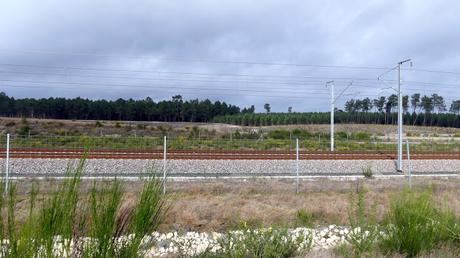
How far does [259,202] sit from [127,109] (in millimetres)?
57786

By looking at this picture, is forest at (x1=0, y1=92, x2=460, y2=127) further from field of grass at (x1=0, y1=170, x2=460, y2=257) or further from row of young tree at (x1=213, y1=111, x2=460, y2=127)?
field of grass at (x1=0, y1=170, x2=460, y2=257)

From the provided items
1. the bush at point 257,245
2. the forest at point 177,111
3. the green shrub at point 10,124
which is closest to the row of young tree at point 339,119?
the forest at point 177,111

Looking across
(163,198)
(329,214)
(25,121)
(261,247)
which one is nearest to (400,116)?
(329,214)

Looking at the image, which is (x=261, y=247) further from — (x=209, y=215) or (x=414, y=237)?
(x=209, y=215)

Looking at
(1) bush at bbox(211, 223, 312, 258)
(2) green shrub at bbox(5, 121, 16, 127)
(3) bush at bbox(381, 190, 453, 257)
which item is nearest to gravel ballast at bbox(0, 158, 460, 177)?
(3) bush at bbox(381, 190, 453, 257)

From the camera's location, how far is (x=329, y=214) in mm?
12227

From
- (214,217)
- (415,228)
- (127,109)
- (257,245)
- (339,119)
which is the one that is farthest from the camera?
(339,119)

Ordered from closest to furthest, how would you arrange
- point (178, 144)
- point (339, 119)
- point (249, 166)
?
point (249, 166)
point (178, 144)
point (339, 119)

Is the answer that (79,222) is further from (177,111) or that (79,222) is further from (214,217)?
(177,111)

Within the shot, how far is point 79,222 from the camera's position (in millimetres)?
3896

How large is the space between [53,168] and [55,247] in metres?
17.5

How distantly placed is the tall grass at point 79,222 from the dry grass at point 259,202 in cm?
439

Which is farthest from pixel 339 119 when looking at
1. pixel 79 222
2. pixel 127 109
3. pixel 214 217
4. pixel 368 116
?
pixel 79 222

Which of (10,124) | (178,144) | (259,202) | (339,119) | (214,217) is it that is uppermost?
(339,119)
